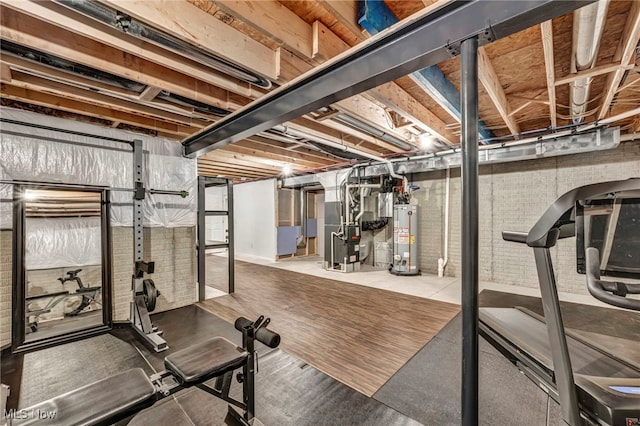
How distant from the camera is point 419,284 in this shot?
190 inches

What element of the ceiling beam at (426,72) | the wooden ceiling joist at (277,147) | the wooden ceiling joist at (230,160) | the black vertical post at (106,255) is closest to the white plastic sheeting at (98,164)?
the black vertical post at (106,255)

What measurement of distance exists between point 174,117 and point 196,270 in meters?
2.21

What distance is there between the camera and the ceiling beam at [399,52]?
1136 millimetres

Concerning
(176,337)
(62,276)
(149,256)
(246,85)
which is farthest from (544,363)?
(62,276)

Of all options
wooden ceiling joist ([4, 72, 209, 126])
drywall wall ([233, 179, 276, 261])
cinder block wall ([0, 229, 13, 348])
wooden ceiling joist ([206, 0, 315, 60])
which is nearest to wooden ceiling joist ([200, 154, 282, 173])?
drywall wall ([233, 179, 276, 261])

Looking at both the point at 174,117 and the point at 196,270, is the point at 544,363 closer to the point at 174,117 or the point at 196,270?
the point at 174,117

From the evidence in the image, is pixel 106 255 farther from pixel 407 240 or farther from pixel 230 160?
pixel 407 240

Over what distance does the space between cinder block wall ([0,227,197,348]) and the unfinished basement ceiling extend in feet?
4.52

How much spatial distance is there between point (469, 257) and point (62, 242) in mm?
3837

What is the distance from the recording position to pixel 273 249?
7.40 meters

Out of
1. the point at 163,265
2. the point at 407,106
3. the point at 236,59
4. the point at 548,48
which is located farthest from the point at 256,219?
the point at 548,48

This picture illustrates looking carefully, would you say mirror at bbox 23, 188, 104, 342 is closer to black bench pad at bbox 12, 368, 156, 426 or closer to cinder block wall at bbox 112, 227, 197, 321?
cinder block wall at bbox 112, 227, 197, 321

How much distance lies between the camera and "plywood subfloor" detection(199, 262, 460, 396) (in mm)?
2318

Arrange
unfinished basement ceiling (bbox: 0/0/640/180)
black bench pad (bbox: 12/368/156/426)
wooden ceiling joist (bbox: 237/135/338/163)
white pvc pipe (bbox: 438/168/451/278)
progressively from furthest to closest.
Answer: white pvc pipe (bbox: 438/168/451/278) < wooden ceiling joist (bbox: 237/135/338/163) < unfinished basement ceiling (bbox: 0/0/640/180) < black bench pad (bbox: 12/368/156/426)
